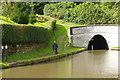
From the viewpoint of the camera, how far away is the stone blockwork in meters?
29.7

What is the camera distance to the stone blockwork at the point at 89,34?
29734 mm

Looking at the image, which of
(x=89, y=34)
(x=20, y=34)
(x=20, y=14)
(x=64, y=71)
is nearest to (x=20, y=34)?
(x=20, y=34)

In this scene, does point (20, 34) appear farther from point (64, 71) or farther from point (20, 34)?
point (64, 71)

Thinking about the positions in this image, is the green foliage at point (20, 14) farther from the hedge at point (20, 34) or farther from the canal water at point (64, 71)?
the canal water at point (64, 71)

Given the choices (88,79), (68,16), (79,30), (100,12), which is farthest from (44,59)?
(68,16)

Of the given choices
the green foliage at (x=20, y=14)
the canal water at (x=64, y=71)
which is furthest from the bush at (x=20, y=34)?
the green foliage at (x=20, y=14)

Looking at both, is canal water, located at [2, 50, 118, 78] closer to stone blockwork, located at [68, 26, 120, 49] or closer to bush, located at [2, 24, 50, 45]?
bush, located at [2, 24, 50, 45]

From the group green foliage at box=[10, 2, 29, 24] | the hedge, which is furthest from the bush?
green foliage at box=[10, 2, 29, 24]

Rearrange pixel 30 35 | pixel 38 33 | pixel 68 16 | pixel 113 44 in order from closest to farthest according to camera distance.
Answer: pixel 30 35 < pixel 38 33 < pixel 113 44 < pixel 68 16

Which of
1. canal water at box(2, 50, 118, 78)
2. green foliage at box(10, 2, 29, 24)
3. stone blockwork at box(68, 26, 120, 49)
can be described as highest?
green foliage at box(10, 2, 29, 24)

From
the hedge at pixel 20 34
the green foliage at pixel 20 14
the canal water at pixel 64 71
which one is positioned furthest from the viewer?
the green foliage at pixel 20 14

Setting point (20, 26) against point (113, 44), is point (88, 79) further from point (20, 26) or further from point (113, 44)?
point (113, 44)

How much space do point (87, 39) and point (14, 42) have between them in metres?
17.5

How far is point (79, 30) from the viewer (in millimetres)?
30484
